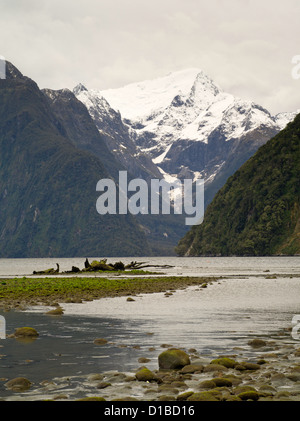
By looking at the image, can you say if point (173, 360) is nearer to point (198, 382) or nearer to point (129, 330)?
point (198, 382)

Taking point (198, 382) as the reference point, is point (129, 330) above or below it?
below

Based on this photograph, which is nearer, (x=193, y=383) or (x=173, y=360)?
(x=193, y=383)

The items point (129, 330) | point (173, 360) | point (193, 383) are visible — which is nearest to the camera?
point (193, 383)

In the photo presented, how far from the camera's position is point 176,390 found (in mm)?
19156

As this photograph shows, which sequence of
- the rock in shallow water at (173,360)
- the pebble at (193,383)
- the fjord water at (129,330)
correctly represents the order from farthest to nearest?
the fjord water at (129,330) < the rock in shallow water at (173,360) < the pebble at (193,383)

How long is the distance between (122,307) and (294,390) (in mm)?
31901

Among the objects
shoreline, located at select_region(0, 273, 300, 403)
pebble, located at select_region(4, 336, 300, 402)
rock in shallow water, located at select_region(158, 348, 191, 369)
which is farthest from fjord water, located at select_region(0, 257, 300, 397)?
pebble, located at select_region(4, 336, 300, 402)

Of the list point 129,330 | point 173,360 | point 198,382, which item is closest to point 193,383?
point 198,382

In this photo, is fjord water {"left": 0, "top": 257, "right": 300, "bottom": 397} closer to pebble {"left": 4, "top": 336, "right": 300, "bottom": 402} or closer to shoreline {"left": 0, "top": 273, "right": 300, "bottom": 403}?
shoreline {"left": 0, "top": 273, "right": 300, "bottom": 403}

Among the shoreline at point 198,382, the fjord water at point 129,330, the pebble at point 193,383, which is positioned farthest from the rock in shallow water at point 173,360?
the fjord water at point 129,330

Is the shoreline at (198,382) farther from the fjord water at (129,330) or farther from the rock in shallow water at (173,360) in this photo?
the fjord water at (129,330)

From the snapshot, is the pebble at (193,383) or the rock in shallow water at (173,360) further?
the rock in shallow water at (173,360)

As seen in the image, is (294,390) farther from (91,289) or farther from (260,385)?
(91,289)

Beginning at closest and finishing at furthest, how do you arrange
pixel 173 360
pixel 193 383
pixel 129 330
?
pixel 193 383
pixel 173 360
pixel 129 330
